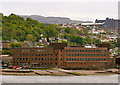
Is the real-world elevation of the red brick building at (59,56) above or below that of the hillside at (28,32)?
below

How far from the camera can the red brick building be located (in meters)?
56.6

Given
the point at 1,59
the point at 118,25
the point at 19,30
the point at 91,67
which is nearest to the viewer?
the point at 91,67

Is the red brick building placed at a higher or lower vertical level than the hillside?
lower

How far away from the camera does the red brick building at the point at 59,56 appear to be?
56.6 meters

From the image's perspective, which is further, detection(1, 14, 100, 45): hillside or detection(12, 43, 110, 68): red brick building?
detection(1, 14, 100, 45): hillside

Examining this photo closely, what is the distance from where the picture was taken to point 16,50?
57.1 m

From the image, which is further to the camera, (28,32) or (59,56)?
(28,32)

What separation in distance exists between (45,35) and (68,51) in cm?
5336

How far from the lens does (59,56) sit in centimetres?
5694

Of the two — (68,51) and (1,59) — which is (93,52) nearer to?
(68,51)

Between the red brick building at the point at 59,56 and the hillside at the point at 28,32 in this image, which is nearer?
the red brick building at the point at 59,56

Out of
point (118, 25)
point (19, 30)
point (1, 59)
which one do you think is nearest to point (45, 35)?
point (19, 30)

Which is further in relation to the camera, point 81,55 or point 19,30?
point 19,30

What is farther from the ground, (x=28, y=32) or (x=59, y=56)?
(x=28, y=32)
